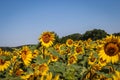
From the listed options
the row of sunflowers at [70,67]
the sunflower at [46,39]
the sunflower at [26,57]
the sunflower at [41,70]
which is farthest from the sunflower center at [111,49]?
the sunflower at [46,39]

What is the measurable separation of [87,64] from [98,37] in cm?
1821

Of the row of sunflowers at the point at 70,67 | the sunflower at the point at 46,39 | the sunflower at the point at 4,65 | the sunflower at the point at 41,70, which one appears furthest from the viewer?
the sunflower at the point at 46,39

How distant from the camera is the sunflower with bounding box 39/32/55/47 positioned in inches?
472

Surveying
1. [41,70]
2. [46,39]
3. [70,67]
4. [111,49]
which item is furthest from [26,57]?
[41,70]

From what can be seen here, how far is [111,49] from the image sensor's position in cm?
642

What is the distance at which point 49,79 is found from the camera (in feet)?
12.0

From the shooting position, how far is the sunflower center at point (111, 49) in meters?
6.18

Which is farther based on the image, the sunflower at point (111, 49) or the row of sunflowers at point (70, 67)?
the sunflower at point (111, 49)

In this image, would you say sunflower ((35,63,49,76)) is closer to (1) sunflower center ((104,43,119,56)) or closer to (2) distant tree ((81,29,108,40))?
(1) sunflower center ((104,43,119,56))

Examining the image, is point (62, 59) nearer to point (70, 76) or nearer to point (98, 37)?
point (70, 76)

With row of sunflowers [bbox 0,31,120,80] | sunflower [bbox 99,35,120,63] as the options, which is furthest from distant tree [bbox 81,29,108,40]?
sunflower [bbox 99,35,120,63]

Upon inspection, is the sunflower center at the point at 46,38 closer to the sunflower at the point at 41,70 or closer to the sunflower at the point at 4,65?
the sunflower at the point at 4,65

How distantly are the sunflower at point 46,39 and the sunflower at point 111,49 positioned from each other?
17.6 ft

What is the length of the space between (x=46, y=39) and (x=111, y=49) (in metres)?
5.87
